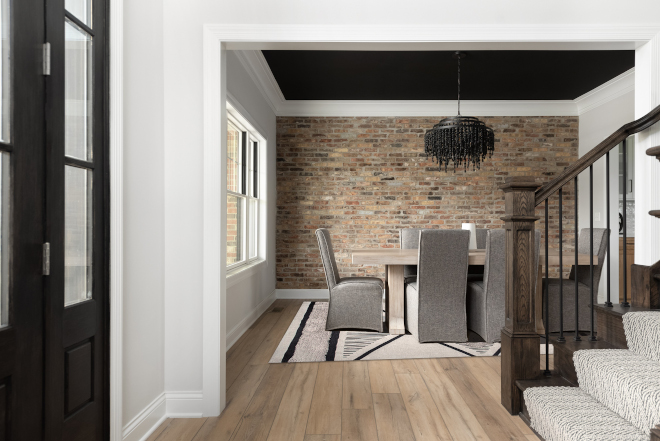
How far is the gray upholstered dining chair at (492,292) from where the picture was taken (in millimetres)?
3334

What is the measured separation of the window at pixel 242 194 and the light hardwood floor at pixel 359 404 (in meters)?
1.40

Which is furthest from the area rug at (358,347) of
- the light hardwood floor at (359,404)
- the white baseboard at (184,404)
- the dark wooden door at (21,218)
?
the dark wooden door at (21,218)

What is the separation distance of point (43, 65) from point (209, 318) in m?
1.40

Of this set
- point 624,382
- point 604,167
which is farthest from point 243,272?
point 604,167

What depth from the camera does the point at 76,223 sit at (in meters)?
1.58

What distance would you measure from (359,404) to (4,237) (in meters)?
1.88

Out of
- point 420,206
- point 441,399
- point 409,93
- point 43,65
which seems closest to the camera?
point 43,65

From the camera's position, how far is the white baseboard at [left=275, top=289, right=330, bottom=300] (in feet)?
19.1

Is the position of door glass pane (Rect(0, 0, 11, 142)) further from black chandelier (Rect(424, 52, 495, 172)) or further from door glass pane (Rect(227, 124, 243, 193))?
black chandelier (Rect(424, 52, 495, 172))

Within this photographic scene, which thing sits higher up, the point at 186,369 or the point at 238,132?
the point at 238,132

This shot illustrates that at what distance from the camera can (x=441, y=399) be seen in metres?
2.41

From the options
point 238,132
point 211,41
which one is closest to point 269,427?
point 211,41

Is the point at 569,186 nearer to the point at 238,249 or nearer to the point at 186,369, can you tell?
the point at 238,249

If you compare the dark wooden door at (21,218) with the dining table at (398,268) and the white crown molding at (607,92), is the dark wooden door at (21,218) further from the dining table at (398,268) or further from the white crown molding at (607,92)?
the white crown molding at (607,92)
